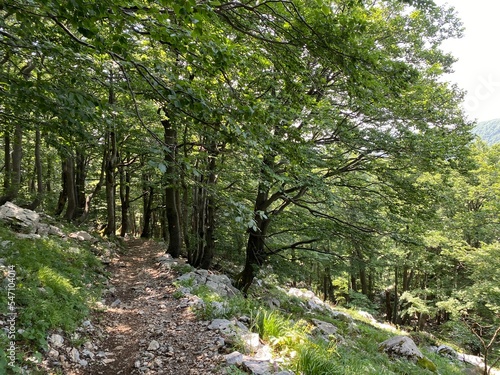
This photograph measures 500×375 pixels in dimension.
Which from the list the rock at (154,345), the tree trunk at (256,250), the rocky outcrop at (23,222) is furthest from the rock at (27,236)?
the tree trunk at (256,250)

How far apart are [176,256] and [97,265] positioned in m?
3.30

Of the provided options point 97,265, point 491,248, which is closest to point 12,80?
point 97,265

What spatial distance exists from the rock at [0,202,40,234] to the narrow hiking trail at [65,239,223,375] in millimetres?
2441

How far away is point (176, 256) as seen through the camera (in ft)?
35.8

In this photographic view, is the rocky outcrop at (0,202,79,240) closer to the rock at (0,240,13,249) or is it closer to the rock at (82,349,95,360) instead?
the rock at (0,240,13,249)

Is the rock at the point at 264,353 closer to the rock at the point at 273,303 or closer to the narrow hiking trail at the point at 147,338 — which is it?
the narrow hiking trail at the point at 147,338

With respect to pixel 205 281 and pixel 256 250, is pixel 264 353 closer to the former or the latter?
pixel 205 281

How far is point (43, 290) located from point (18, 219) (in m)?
3.87

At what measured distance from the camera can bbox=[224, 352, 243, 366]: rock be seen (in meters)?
3.48

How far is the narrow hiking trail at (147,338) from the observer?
3730 millimetres

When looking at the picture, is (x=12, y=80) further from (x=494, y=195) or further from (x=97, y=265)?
(x=494, y=195)

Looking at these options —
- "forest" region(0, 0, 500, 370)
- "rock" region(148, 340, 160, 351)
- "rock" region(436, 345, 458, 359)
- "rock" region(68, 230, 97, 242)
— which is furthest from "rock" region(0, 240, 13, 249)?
"rock" region(436, 345, 458, 359)

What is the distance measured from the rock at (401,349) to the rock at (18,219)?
9.62 metres

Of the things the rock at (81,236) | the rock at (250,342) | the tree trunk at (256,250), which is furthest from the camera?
the rock at (81,236)
